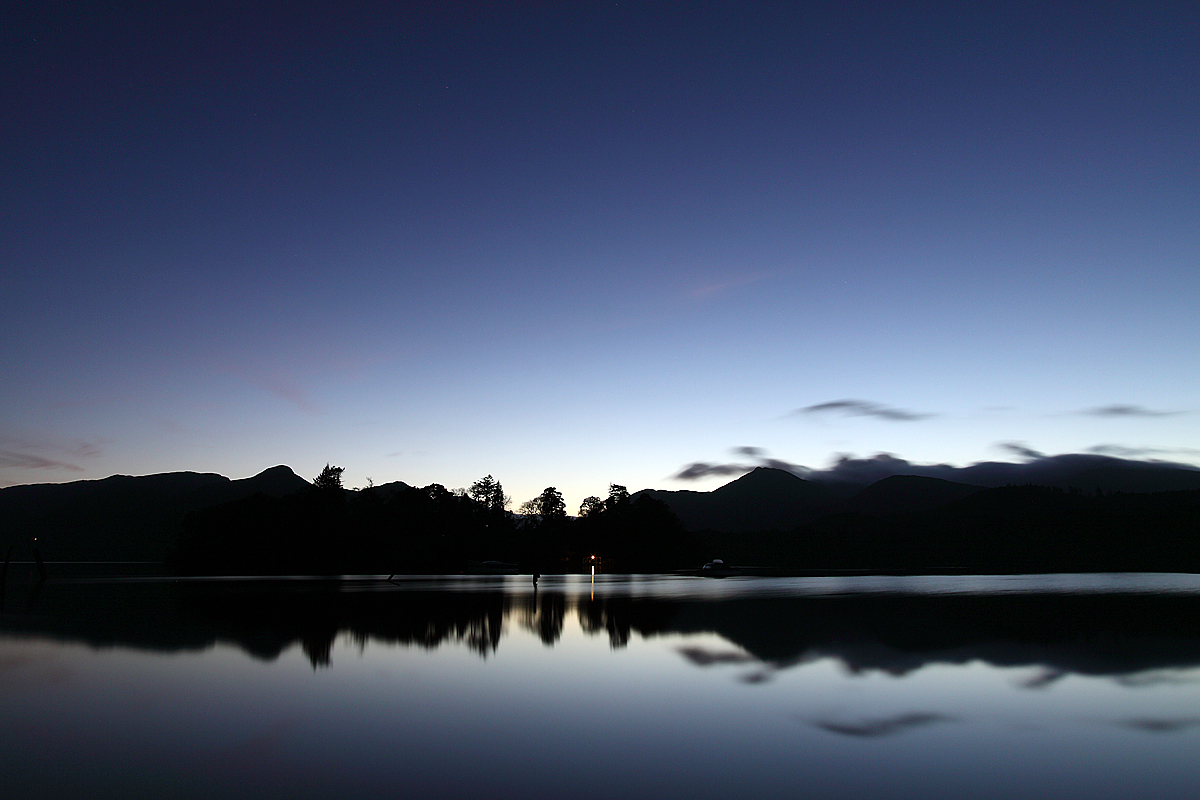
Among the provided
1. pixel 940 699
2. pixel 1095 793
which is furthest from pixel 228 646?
pixel 1095 793

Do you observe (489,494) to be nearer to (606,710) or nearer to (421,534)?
(421,534)

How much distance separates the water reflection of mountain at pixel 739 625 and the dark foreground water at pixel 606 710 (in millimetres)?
242

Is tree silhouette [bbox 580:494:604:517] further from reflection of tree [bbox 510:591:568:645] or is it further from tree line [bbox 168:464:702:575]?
reflection of tree [bbox 510:591:568:645]

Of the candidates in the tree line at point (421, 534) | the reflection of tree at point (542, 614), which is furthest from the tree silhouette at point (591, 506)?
the reflection of tree at point (542, 614)

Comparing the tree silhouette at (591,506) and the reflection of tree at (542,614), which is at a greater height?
the tree silhouette at (591,506)

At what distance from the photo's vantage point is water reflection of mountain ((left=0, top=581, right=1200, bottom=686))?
20.7 metres

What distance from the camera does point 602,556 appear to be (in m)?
141

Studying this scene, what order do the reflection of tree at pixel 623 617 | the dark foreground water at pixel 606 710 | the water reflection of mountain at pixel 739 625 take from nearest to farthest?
the dark foreground water at pixel 606 710, the water reflection of mountain at pixel 739 625, the reflection of tree at pixel 623 617

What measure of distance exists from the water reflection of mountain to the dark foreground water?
0.24 meters

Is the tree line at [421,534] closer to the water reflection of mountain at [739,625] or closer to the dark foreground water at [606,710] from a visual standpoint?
the water reflection of mountain at [739,625]

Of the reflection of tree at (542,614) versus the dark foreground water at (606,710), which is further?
the reflection of tree at (542,614)

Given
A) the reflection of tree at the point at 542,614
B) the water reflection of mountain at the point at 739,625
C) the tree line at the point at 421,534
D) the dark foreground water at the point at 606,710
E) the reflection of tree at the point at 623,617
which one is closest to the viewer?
the dark foreground water at the point at 606,710

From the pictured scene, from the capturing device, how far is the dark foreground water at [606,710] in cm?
993

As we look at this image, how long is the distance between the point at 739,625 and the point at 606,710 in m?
14.9
